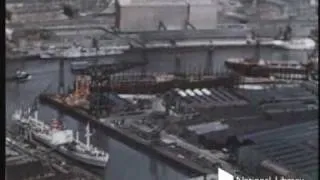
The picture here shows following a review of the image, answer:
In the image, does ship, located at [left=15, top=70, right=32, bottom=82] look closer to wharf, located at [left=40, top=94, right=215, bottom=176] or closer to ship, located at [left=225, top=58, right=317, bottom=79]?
wharf, located at [left=40, top=94, right=215, bottom=176]

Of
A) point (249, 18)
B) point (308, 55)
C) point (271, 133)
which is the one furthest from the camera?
point (249, 18)

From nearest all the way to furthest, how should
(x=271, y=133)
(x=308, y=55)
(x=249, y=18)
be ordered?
(x=308, y=55) < (x=271, y=133) < (x=249, y=18)

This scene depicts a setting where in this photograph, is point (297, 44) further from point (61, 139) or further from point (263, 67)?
point (61, 139)

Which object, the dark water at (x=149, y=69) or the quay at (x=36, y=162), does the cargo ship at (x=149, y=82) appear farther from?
the quay at (x=36, y=162)

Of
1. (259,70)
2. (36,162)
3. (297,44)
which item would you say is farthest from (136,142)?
(297,44)

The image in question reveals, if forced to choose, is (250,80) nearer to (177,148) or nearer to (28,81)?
(177,148)

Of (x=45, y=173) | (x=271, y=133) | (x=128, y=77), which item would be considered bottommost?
(x=45, y=173)

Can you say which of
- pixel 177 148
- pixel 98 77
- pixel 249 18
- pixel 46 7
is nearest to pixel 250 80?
pixel 249 18

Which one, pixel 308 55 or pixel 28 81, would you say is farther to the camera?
pixel 28 81
